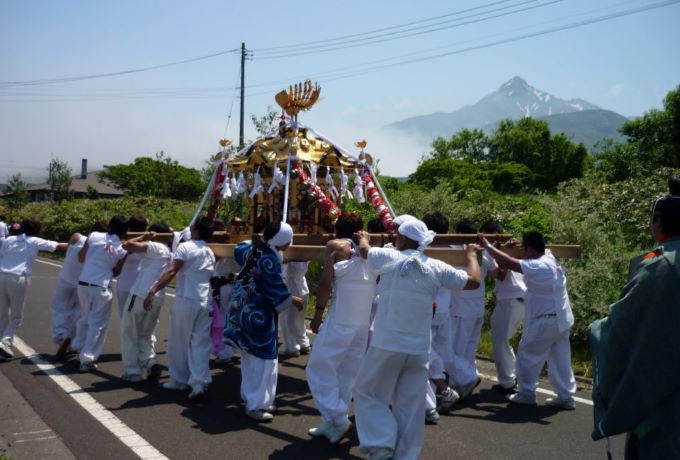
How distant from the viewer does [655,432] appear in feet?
8.94

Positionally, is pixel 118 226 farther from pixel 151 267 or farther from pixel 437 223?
pixel 437 223

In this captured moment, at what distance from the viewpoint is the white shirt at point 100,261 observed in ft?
27.9

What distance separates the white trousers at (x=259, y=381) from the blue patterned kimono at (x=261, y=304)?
0.27 ft

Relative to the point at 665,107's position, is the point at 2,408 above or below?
below

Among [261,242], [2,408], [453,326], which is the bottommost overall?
A: [2,408]

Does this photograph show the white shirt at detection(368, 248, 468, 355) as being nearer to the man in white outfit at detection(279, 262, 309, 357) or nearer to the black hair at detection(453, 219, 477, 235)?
the black hair at detection(453, 219, 477, 235)

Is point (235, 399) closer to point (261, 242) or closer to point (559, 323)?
point (261, 242)

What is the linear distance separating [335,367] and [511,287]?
2795 mm

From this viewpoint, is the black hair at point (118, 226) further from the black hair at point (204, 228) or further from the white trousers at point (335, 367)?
the white trousers at point (335, 367)

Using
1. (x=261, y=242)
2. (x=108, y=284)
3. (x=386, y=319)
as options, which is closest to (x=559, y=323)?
(x=386, y=319)

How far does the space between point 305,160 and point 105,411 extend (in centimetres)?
419

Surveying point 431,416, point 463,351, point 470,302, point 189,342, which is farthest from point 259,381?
point 470,302

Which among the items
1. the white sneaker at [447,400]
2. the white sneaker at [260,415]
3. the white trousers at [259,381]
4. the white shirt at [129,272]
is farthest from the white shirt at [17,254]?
the white sneaker at [447,400]

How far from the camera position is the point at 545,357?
7145mm
